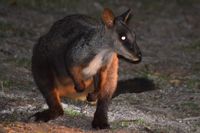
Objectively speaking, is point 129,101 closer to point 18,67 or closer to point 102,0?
point 18,67

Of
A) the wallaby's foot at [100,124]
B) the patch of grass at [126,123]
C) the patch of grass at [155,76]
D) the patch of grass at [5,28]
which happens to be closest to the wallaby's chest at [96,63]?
the wallaby's foot at [100,124]

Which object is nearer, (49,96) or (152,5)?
(49,96)

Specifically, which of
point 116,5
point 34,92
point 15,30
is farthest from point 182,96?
point 116,5

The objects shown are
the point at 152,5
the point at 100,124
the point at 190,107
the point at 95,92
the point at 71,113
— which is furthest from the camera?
the point at 152,5

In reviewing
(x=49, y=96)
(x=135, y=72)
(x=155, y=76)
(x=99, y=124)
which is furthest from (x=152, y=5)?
(x=99, y=124)

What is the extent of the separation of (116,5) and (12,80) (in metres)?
9.11

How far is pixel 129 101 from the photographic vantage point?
10336 mm

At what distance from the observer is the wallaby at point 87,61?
8.63m

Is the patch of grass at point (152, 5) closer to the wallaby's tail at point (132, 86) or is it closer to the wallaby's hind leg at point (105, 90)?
the wallaby's tail at point (132, 86)

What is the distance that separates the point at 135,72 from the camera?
12531 millimetres

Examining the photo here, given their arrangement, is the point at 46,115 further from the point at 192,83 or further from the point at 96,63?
the point at 192,83

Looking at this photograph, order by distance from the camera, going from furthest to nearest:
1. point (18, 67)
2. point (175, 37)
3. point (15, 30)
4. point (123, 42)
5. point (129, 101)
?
point (175, 37)
point (15, 30)
point (18, 67)
point (129, 101)
point (123, 42)

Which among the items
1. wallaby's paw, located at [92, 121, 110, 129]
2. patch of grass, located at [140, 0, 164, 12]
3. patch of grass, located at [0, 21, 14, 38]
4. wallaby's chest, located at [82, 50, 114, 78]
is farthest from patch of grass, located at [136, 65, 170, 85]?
patch of grass, located at [140, 0, 164, 12]

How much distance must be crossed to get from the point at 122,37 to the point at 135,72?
12.9 feet
